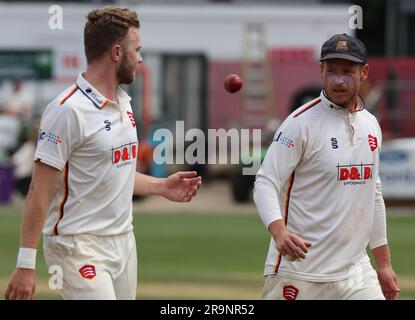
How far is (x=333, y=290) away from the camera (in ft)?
20.0

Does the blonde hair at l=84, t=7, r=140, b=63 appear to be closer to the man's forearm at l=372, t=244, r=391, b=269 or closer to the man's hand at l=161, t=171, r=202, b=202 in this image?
the man's hand at l=161, t=171, r=202, b=202

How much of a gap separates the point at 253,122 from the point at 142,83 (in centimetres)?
287

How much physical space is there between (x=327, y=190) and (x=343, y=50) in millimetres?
759

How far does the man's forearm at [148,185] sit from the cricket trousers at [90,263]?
447 mm

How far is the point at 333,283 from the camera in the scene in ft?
20.0

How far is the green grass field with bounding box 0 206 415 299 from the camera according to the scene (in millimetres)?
12492

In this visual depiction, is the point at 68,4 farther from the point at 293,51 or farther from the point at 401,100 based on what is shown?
the point at 401,100

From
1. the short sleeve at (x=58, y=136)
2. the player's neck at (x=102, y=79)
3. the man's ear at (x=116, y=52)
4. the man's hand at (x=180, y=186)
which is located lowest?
the man's hand at (x=180, y=186)

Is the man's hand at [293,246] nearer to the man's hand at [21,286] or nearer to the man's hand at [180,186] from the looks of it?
the man's hand at [180,186]

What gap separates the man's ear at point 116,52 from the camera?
6.06 meters

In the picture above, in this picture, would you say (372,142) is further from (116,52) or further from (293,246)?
(116,52)

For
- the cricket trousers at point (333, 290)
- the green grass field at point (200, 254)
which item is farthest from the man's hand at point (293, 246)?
the green grass field at point (200, 254)

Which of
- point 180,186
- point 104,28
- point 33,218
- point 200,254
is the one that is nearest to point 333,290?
point 180,186

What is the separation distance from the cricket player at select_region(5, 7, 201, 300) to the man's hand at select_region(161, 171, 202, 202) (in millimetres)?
317
